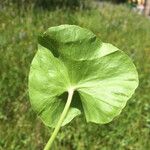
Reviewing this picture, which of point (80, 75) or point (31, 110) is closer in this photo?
point (80, 75)

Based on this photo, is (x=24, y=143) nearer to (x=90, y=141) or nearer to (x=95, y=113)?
(x=90, y=141)

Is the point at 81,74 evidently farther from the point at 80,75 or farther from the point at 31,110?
the point at 31,110

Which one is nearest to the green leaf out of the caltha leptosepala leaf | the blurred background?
the caltha leptosepala leaf

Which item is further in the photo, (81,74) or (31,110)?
(31,110)

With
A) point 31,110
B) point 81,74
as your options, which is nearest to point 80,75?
point 81,74

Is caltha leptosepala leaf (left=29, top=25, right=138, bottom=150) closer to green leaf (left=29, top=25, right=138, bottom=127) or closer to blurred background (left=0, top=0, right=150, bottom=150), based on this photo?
green leaf (left=29, top=25, right=138, bottom=127)

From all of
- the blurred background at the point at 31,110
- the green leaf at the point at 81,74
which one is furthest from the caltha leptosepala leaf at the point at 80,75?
the blurred background at the point at 31,110

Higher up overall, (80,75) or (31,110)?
(80,75)

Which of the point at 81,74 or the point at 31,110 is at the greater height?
the point at 81,74
